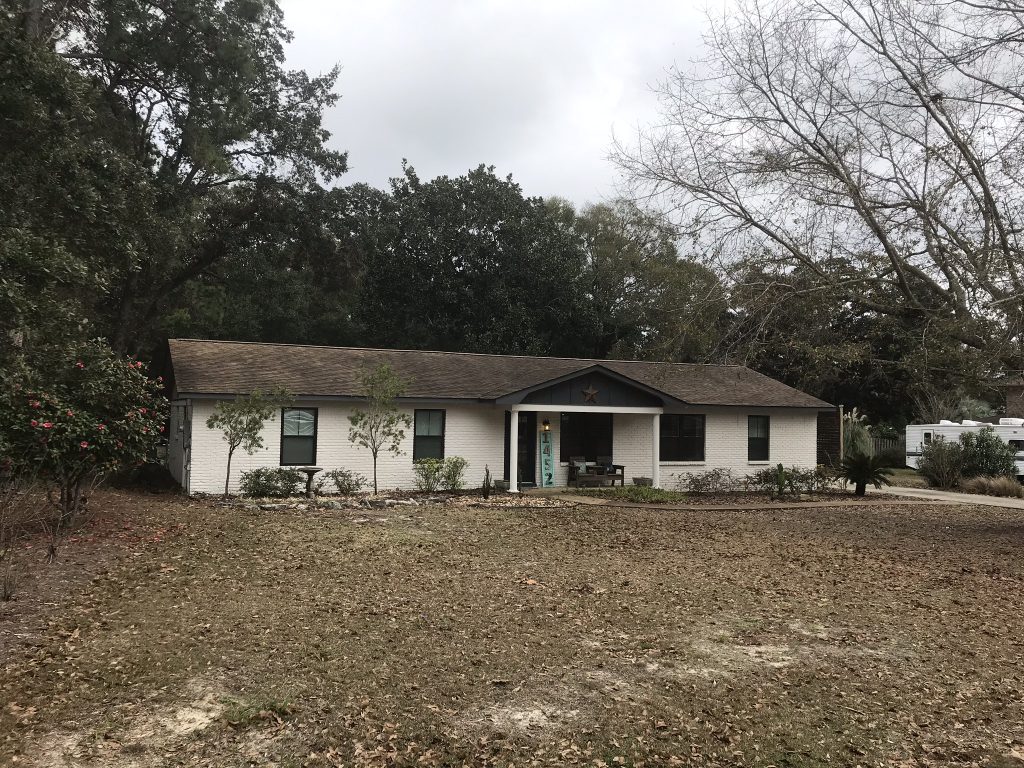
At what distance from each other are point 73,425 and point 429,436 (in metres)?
10.3

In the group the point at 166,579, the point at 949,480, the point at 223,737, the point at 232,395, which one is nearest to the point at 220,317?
the point at 232,395

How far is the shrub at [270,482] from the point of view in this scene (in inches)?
658

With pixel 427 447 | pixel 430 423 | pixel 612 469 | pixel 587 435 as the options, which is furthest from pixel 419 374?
pixel 612 469

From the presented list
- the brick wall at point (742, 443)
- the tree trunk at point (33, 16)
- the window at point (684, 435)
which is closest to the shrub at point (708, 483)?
the brick wall at point (742, 443)

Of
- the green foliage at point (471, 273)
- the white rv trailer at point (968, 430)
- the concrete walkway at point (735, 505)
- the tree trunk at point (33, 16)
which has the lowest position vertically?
the concrete walkway at point (735, 505)

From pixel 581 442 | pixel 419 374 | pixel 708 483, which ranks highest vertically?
pixel 419 374

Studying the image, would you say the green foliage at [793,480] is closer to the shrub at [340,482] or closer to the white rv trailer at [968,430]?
the white rv trailer at [968,430]

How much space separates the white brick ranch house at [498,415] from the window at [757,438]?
0.13 feet

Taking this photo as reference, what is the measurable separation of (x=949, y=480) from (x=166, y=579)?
2415 centimetres

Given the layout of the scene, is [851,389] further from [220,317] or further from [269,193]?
[220,317]

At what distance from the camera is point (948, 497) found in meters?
21.2

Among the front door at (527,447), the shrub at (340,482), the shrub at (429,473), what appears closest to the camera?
the shrub at (340,482)

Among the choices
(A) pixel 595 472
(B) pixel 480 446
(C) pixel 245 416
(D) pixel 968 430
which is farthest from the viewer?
(D) pixel 968 430

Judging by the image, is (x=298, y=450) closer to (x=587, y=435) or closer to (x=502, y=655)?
(x=587, y=435)
